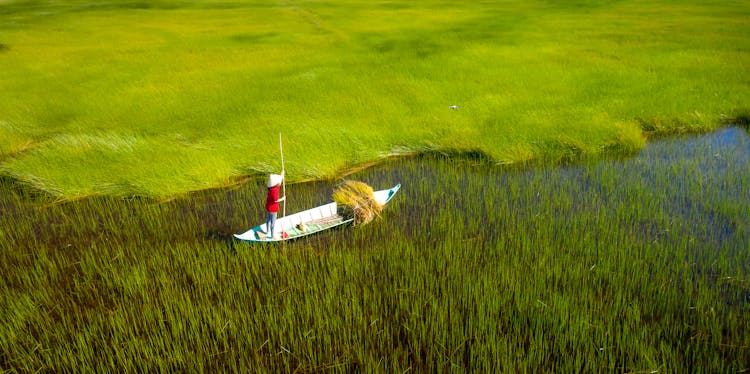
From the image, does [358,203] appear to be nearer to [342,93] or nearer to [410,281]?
[410,281]

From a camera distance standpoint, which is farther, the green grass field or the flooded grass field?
the green grass field

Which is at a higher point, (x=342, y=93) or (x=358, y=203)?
(x=342, y=93)

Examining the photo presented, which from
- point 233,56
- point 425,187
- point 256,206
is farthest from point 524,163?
point 233,56

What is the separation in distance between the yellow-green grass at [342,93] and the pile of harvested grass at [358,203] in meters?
1.65

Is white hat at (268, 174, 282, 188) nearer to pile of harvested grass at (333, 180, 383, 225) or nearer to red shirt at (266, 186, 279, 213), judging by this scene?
red shirt at (266, 186, 279, 213)

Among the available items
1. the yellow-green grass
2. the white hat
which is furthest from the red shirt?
the yellow-green grass

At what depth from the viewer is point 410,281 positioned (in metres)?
5.26

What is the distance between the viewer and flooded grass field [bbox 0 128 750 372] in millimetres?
4320

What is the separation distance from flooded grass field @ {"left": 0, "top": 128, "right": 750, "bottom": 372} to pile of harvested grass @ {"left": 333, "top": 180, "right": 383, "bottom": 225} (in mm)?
188

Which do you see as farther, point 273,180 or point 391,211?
point 391,211

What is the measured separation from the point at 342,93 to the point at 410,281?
7.74 metres

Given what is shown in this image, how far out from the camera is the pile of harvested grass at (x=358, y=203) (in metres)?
6.50

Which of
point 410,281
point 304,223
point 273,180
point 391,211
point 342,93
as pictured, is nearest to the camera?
point 410,281

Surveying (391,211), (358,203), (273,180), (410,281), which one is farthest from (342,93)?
(410,281)
